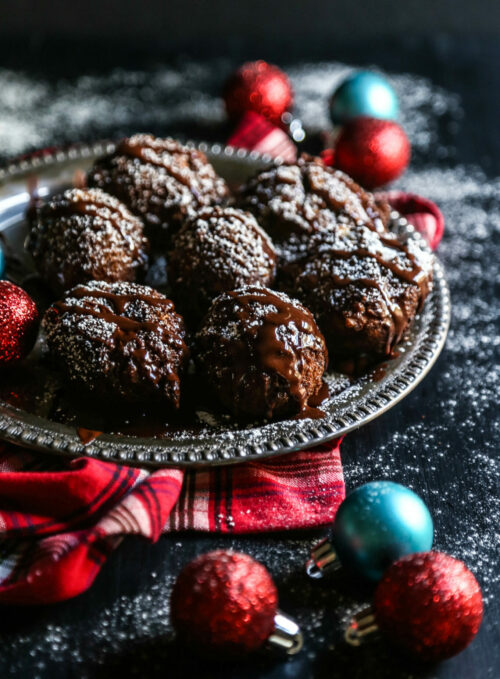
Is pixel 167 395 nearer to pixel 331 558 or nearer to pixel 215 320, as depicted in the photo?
pixel 215 320

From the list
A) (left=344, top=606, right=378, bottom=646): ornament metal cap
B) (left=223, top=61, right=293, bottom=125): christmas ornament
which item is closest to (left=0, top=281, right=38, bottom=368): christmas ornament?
(left=344, top=606, right=378, bottom=646): ornament metal cap

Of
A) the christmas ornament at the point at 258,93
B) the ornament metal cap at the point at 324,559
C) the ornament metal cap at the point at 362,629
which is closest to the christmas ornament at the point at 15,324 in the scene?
the ornament metal cap at the point at 324,559

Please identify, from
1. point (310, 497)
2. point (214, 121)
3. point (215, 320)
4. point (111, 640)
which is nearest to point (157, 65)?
point (214, 121)

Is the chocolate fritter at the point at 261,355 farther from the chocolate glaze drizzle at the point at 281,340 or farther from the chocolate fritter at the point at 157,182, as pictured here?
the chocolate fritter at the point at 157,182

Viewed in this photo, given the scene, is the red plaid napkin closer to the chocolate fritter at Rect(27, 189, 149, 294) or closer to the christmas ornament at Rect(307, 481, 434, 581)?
the christmas ornament at Rect(307, 481, 434, 581)

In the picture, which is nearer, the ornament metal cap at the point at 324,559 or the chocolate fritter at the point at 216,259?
the ornament metal cap at the point at 324,559
